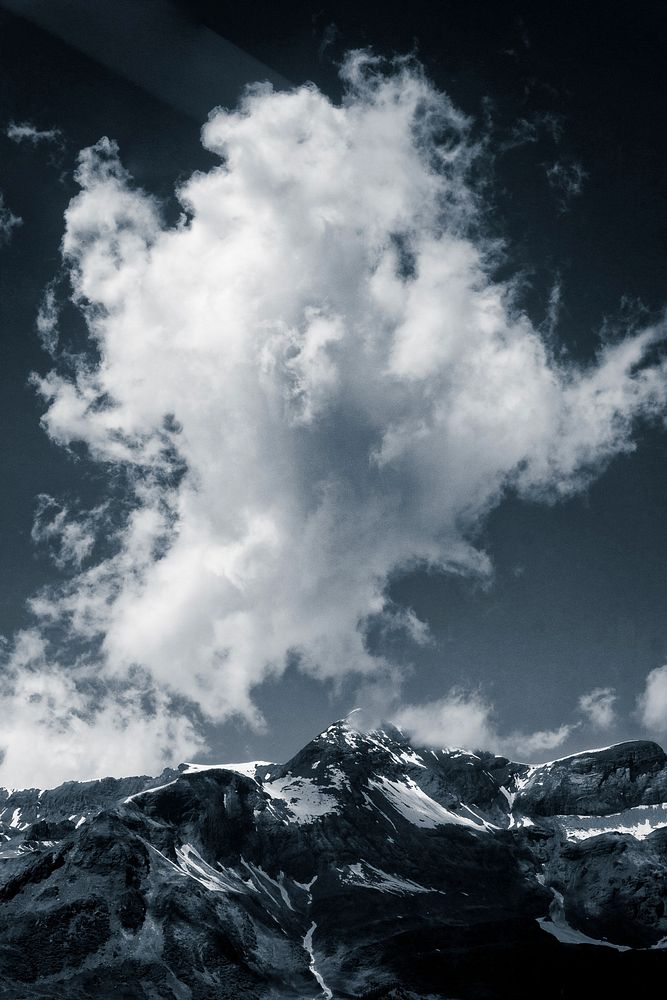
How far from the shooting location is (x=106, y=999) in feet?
647

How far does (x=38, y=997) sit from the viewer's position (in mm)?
188125

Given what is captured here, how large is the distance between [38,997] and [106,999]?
18.5 metres
